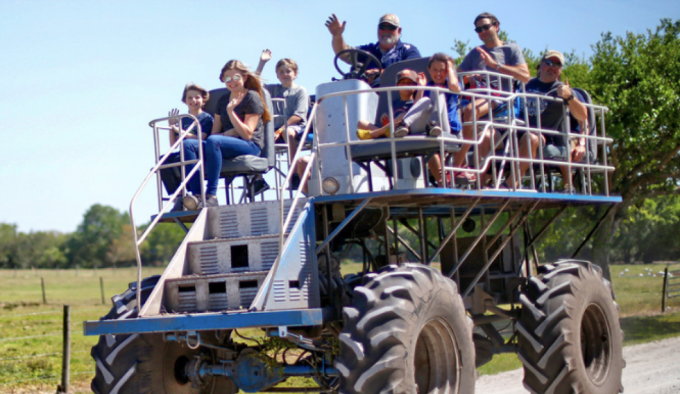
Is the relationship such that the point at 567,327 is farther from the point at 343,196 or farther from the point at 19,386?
the point at 19,386

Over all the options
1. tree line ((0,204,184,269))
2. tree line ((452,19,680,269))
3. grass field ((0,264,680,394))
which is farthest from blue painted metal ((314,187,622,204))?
tree line ((0,204,184,269))

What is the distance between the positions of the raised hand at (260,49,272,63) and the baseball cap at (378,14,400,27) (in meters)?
1.48

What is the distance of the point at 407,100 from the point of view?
25.4ft

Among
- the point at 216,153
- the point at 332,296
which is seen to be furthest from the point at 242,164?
the point at 332,296

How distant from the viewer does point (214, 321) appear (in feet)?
20.3

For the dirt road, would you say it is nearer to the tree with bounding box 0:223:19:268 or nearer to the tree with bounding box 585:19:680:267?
the tree with bounding box 585:19:680:267

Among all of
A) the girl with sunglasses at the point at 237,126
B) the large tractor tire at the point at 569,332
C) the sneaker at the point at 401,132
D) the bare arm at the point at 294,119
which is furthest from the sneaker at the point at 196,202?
the large tractor tire at the point at 569,332

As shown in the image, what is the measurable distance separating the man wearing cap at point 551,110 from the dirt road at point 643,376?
135 inches

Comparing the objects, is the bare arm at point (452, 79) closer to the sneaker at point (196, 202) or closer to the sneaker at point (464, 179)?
the sneaker at point (464, 179)

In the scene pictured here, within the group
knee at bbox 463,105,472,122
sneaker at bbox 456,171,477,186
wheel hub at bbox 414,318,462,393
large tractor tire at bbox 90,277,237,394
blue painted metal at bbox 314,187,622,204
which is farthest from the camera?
knee at bbox 463,105,472,122

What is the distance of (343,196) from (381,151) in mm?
561

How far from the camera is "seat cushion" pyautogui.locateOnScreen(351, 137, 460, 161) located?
277 inches

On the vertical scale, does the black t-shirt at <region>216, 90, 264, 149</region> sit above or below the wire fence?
above

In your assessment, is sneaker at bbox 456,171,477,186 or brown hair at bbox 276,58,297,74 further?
brown hair at bbox 276,58,297,74
